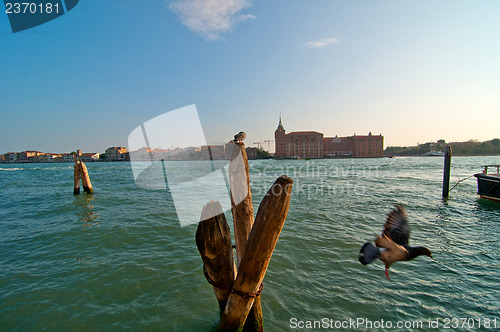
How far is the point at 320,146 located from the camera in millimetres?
137250

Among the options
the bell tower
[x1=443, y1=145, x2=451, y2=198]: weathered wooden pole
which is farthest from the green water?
the bell tower

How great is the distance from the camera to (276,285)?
4.29 meters

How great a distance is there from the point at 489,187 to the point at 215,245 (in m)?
16.3

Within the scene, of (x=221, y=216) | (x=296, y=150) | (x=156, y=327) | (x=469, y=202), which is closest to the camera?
(x=221, y=216)

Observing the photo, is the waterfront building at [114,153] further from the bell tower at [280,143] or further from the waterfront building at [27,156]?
the bell tower at [280,143]

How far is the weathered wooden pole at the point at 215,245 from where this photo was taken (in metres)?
2.51

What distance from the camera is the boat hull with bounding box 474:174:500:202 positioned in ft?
38.7

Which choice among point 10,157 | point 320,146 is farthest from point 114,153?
point 320,146

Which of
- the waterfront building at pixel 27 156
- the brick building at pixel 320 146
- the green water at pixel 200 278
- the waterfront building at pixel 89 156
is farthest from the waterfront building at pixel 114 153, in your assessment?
the green water at pixel 200 278

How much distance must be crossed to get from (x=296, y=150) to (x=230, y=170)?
141 meters

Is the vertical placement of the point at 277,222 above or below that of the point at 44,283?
above

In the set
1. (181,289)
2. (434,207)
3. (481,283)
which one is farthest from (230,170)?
(434,207)

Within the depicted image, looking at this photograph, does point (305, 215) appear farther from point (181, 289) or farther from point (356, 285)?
point (181, 289)

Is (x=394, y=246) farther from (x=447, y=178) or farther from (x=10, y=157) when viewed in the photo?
(x=10, y=157)
